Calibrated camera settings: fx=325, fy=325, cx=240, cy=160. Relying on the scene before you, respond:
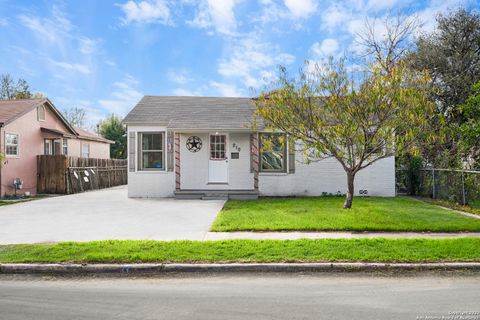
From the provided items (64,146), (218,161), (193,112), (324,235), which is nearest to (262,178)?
(218,161)

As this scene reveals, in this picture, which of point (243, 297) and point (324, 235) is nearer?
point (243, 297)

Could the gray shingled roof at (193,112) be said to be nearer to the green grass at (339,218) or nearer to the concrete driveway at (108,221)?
the concrete driveway at (108,221)

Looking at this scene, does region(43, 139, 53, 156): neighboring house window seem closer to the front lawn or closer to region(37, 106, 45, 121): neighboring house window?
region(37, 106, 45, 121): neighboring house window

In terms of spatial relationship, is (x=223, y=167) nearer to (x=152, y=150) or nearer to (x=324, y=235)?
(x=152, y=150)

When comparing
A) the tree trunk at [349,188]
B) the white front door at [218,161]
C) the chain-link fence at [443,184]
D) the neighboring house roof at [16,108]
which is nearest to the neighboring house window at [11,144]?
the neighboring house roof at [16,108]

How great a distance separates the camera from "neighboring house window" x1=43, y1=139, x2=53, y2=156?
19.6 meters

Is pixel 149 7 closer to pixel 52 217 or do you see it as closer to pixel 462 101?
pixel 52 217

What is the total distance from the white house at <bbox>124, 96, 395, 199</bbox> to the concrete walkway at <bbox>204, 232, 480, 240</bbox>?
22.6 feet

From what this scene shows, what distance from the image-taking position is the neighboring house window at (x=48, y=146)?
19641 mm

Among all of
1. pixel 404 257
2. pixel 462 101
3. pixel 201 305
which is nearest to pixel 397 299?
pixel 404 257

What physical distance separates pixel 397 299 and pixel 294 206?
23.9 ft

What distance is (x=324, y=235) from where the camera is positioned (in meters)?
7.27

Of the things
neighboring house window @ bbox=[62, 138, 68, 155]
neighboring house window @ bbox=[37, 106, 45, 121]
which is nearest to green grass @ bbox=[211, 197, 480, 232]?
neighboring house window @ bbox=[37, 106, 45, 121]

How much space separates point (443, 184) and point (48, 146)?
21323mm
